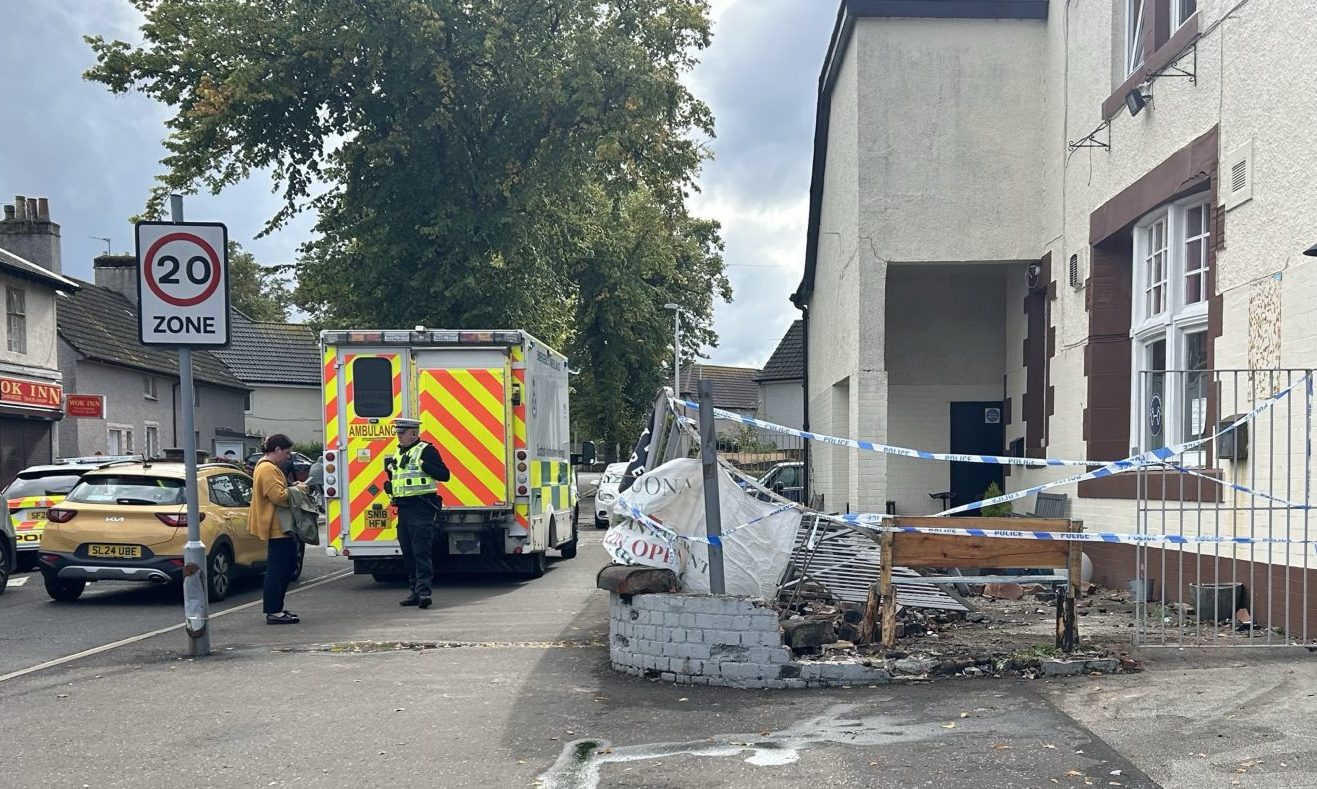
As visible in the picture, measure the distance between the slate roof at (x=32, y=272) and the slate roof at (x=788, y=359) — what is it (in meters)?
25.0

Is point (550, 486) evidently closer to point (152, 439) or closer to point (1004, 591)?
point (1004, 591)

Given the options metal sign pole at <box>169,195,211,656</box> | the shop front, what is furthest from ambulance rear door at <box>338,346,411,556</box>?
the shop front

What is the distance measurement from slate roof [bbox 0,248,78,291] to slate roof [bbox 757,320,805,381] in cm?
2499

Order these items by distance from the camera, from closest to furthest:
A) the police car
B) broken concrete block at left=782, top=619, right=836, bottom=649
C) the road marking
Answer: broken concrete block at left=782, top=619, right=836, bottom=649 → the road marking → the police car

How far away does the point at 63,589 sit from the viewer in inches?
475

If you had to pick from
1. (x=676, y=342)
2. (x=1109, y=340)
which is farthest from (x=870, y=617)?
(x=676, y=342)

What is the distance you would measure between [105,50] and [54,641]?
1627 cm

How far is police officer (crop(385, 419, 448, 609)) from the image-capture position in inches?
432

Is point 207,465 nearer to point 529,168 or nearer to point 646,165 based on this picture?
point 529,168

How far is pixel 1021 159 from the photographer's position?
43.1ft

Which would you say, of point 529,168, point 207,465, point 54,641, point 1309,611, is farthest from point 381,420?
point 529,168

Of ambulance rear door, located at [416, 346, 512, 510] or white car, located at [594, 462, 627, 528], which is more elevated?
ambulance rear door, located at [416, 346, 512, 510]

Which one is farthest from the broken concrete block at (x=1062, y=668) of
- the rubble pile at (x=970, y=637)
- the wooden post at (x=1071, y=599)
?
the wooden post at (x=1071, y=599)

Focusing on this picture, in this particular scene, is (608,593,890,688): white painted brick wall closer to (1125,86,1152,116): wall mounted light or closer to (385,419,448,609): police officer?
(385,419,448,609): police officer
